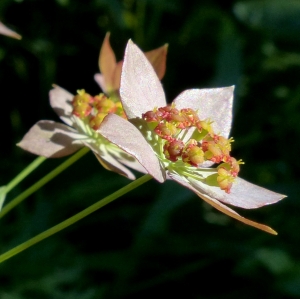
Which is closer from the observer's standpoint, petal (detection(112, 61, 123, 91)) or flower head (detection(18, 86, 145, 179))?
flower head (detection(18, 86, 145, 179))

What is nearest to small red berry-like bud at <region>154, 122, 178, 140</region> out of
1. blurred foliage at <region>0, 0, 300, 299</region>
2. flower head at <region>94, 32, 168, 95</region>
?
flower head at <region>94, 32, 168, 95</region>

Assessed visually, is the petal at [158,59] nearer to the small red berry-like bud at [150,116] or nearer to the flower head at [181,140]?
the flower head at [181,140]

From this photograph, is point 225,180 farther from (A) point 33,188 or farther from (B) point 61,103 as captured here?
(B) point 61,103

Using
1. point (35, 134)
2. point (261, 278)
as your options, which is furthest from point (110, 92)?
point (261, 278)

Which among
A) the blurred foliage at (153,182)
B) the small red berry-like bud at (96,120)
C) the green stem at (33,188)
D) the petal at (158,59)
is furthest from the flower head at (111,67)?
the blurred foliage at (153,182)

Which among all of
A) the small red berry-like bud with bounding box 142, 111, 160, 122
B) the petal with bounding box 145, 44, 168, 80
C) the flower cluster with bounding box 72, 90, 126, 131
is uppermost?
the small red berry-like bud with bounding box 142, 111, 160, 122

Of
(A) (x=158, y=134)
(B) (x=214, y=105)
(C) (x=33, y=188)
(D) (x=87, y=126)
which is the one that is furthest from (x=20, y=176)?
(B) (x=214, y=105)

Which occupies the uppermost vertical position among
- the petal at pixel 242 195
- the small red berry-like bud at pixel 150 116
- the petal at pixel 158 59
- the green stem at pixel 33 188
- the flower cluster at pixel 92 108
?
the small red berry-like bud at pixel 150 116

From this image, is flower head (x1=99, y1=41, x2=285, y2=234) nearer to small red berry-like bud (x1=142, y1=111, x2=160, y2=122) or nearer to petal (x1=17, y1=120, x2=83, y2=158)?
small red berry-like bud (x1=142, y1=111, x2=160, y2=122)
